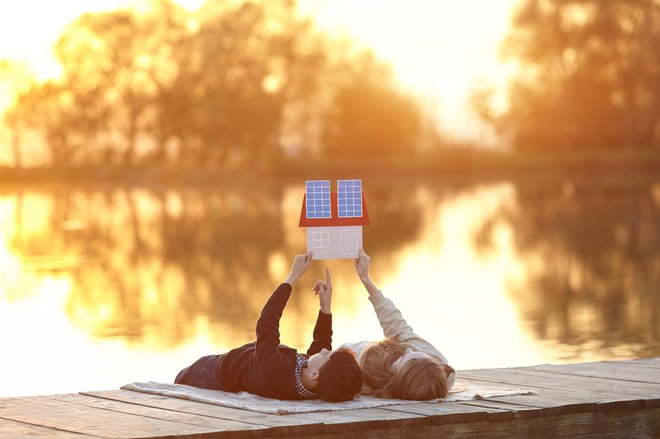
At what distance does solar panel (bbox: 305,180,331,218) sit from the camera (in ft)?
23.3

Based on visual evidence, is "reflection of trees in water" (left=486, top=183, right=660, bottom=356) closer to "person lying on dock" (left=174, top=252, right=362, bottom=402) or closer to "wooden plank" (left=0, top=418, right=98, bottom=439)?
"person lying on dock" (left=174, top=252, right=362, bottom=402)

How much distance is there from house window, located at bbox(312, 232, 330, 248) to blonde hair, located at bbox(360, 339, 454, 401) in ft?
1.82

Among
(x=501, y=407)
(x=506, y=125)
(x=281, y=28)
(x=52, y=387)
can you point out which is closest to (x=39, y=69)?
(x=281, y=28)

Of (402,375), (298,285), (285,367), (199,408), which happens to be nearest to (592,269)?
(298,285)

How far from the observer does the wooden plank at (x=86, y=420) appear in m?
6.07

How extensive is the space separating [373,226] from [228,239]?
4.80m

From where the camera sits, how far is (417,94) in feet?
247

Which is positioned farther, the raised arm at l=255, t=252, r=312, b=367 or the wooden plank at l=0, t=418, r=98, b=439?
the raised arm at l=255, t=252, r=312, b=367

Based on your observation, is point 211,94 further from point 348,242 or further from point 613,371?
point 348,242

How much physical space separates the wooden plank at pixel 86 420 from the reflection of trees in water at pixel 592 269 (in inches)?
266

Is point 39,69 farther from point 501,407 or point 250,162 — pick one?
point 501,407

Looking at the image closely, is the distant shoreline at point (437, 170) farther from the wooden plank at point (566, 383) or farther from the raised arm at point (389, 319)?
the raised arm at point (389, 319)

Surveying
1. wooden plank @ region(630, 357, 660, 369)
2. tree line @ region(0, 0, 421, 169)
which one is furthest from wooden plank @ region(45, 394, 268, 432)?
tree line @ region(0, 0, 421, 169)

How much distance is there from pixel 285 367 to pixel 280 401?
0.17 meters
